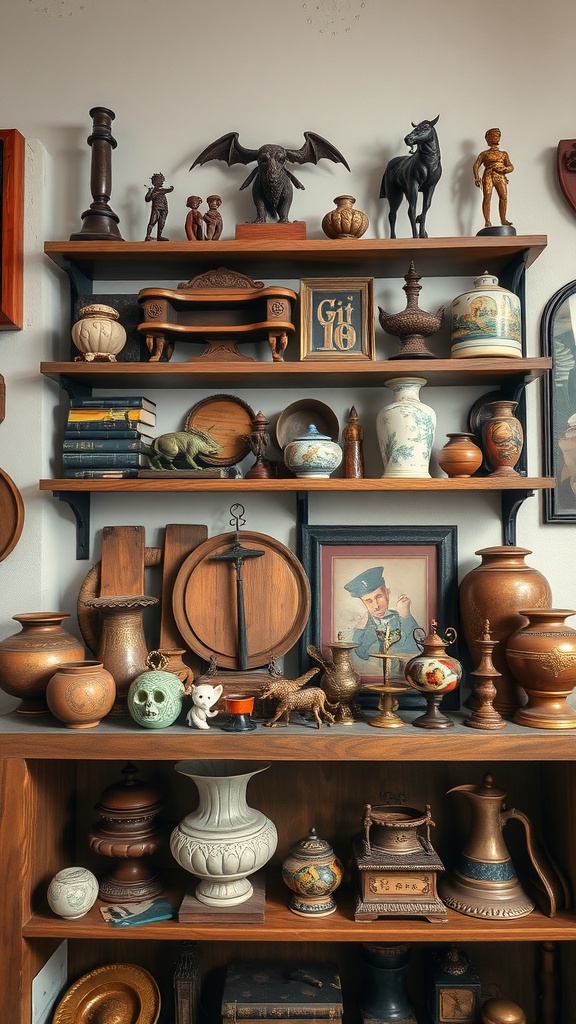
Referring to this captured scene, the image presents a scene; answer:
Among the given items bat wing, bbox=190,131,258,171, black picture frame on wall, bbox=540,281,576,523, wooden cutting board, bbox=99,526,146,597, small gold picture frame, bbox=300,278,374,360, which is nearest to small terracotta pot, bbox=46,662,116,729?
wooden cutting board, bbox=99,526,146,597

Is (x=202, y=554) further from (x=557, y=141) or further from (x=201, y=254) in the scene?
(x=557, y=141)

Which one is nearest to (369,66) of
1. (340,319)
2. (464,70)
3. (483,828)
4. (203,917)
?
(464,70)

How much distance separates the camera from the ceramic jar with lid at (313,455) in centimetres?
224

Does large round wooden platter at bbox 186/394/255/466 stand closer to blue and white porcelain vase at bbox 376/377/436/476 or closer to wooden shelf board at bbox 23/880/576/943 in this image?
blue and white porcelain vase at bbox 376/377/436/476

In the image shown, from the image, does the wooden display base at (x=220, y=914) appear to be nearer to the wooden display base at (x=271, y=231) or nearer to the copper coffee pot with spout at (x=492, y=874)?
the copper coffee pot with spout at (x=492, y=874)

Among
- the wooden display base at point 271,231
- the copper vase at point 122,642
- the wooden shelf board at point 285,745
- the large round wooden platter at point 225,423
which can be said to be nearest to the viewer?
the wooden shelf board at point 285,745

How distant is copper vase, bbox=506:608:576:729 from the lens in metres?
2.01

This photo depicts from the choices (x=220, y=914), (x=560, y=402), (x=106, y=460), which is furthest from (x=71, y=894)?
(x=560, y=402)

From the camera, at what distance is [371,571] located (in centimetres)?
241

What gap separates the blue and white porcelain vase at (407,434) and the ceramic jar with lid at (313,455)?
0.49 ft

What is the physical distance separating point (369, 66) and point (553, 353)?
106cm

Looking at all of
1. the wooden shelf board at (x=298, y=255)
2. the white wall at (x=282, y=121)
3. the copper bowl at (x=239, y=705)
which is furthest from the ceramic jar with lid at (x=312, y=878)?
the wooden shelf board at (x=298, y=255)

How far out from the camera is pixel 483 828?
7.17 feet

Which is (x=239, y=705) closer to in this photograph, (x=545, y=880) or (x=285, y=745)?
(x=285, y=745)
